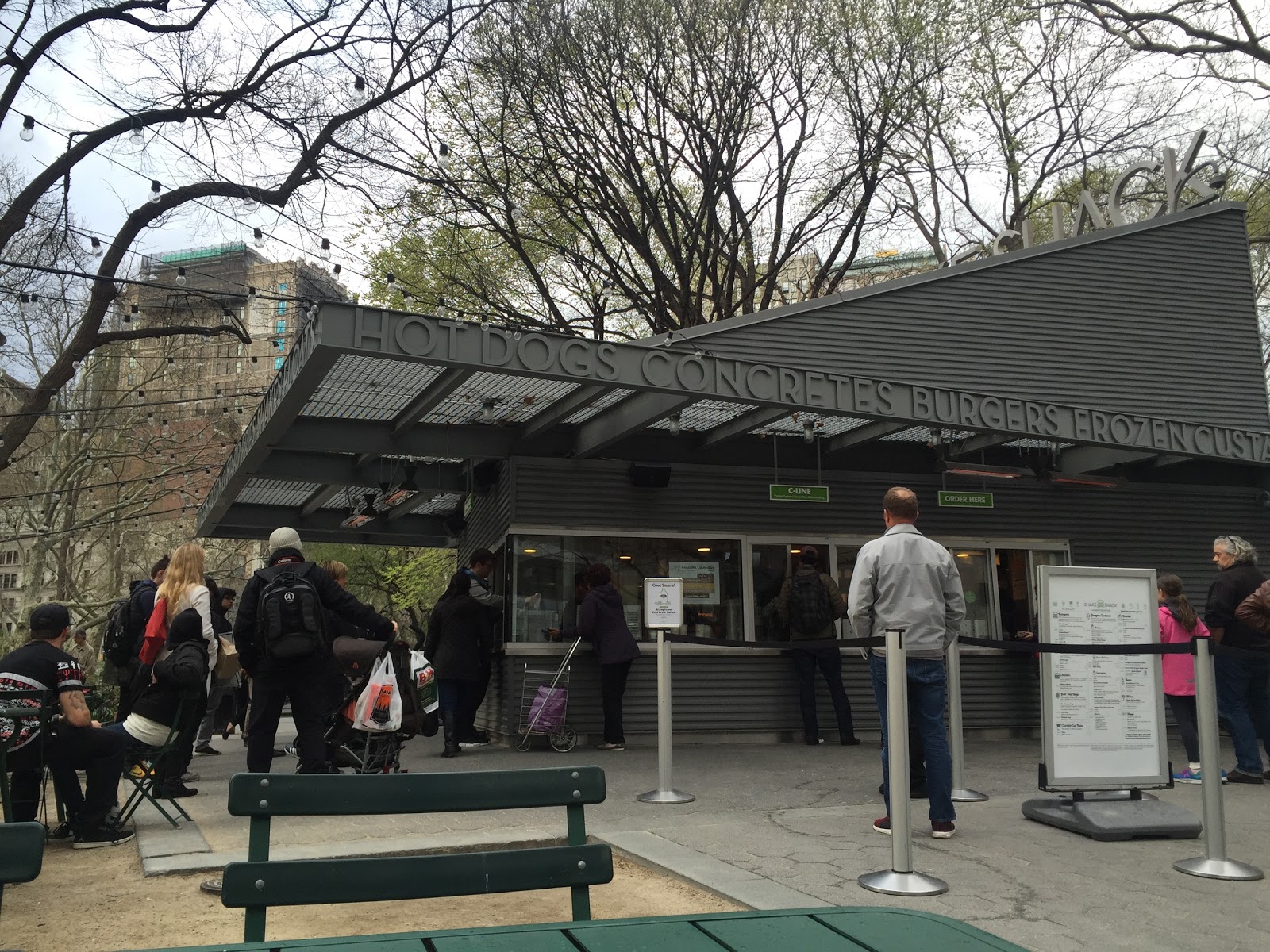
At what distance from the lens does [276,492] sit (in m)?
14.1

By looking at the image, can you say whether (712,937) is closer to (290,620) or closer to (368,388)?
(290,620)

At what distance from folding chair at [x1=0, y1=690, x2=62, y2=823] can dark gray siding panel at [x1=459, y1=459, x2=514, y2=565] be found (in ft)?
18.8

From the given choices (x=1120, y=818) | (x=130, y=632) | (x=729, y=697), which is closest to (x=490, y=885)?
(x=1120, y=818)

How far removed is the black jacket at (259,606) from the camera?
6652 mm

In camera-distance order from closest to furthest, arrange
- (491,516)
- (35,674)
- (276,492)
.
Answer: (35,674) < (491,516) < (276,492)

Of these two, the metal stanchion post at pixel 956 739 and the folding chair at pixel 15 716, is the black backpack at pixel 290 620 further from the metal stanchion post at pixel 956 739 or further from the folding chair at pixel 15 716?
the metal stanchion post at pixel 956 739

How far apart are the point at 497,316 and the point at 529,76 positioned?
207 inches

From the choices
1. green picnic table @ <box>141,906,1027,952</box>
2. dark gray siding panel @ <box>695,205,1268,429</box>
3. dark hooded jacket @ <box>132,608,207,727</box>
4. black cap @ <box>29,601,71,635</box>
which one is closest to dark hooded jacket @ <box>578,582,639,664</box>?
dark gray siding panel @ <box>695,205,1268,429</box>

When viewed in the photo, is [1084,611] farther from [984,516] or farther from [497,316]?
[497,316]

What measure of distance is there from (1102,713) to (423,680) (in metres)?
4.90

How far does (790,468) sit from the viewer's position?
12.0 m

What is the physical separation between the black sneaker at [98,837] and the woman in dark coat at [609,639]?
16.5 feet

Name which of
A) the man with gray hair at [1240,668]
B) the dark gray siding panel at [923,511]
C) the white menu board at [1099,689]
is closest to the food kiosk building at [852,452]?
the dark gray siding panel at [923,511]

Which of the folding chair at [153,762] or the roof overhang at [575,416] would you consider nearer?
the folding chair at [153,762]
